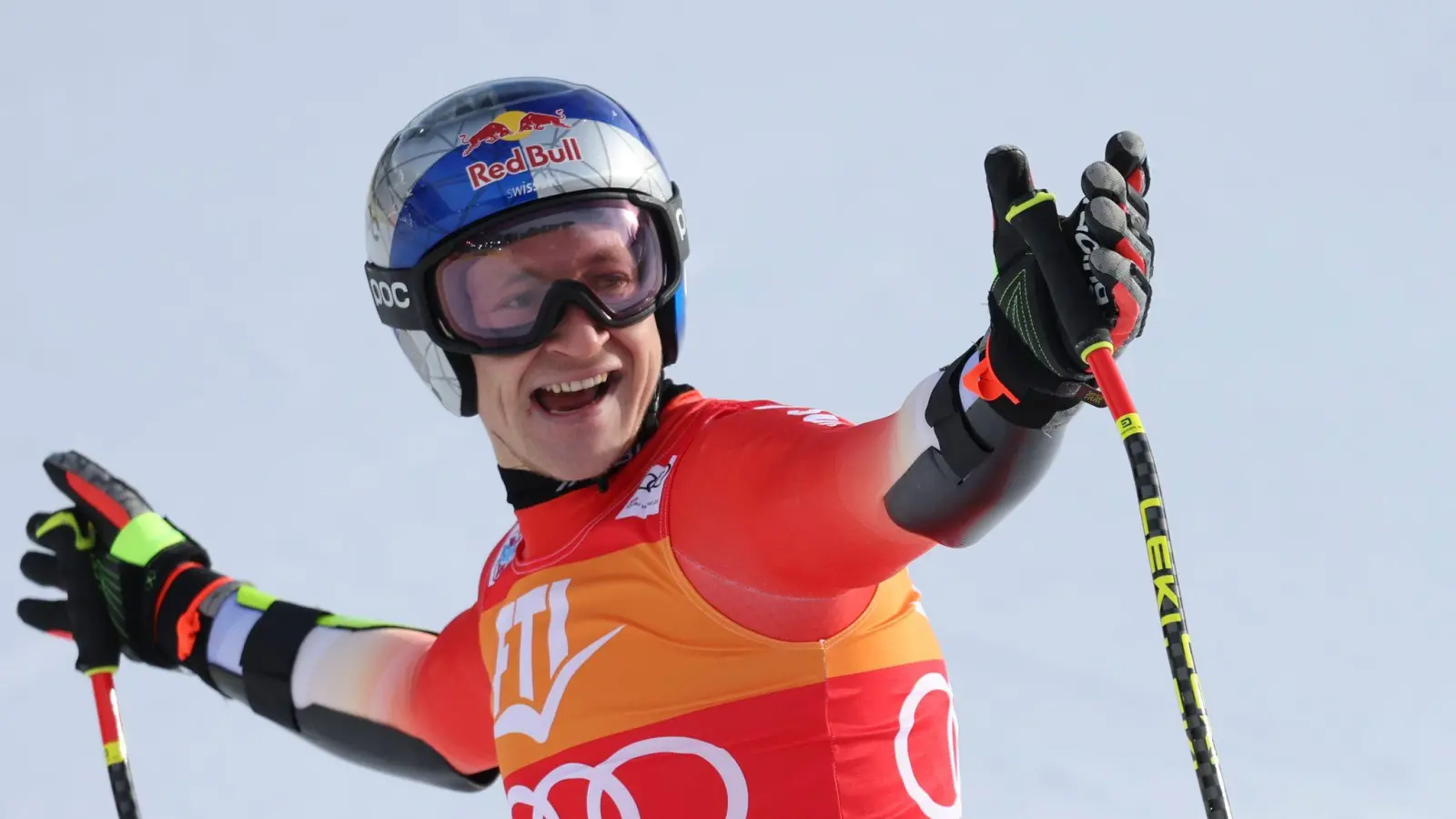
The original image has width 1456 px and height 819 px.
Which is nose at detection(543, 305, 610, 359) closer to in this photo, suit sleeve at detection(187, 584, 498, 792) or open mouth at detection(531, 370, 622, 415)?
open mouth at detection(531, 370, 622, 415)

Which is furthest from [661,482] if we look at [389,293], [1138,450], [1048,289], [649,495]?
[1138,450]

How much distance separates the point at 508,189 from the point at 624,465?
0.66 metres

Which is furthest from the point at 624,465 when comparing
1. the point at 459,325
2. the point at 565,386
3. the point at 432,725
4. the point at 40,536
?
the point at 40,536

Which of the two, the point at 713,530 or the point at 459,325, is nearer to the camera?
the point at 713,530

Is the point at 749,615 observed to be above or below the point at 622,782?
above

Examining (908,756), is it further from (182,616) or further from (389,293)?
(182,616)

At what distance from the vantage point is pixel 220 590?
572 centimetres

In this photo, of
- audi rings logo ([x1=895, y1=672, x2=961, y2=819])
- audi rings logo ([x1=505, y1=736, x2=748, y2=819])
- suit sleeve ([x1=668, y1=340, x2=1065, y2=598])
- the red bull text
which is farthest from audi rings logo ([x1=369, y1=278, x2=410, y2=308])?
audi rings logo ([x1=895, y1=672, x2=961, y2=819])

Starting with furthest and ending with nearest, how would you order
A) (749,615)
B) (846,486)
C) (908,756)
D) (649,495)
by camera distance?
(649,495) → (908,756) → (749,615) → (846,486)

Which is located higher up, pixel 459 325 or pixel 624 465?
pixel 459 325

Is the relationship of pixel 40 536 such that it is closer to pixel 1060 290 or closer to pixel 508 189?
pixel 508 189

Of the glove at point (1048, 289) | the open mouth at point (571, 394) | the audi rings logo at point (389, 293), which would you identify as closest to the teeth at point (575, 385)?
the open mouth at point (571, 394)

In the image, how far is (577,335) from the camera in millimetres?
3895

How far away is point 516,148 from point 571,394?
0.55 metres
